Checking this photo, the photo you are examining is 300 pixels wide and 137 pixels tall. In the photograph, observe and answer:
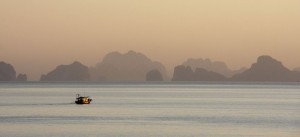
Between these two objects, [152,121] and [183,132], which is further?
[152,121]

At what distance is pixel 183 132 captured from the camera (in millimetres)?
100375

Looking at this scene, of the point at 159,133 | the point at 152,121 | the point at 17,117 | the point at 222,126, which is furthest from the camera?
the point at 17,117

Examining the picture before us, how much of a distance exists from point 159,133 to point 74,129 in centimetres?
1354

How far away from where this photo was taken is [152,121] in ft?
400

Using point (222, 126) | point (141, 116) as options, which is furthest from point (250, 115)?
point (222, 126)

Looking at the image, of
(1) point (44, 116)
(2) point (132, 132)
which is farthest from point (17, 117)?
(2) point (132, 132)

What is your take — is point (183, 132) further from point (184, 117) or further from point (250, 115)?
point (250, 115)

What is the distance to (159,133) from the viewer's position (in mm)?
97688

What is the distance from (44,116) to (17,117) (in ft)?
18.0

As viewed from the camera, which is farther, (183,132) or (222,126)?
(222,126)

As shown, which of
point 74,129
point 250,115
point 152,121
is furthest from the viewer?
point 250,115

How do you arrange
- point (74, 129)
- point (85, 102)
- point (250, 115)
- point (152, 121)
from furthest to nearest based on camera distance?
point (85, 102), point (250, 115), point (152, 121), point (74, 129)

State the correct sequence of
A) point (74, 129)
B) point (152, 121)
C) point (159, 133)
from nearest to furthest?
point (159, 133) → point (74, 129) → point (152, 121)

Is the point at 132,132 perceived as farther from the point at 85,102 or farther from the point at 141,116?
the point at 85,102
